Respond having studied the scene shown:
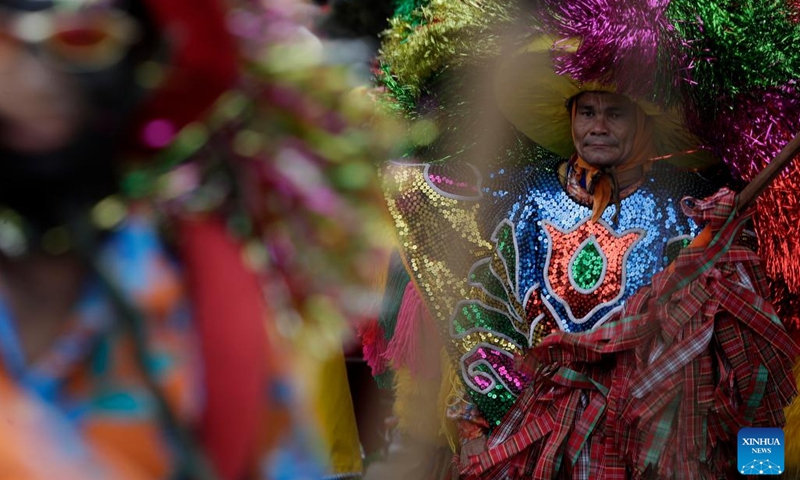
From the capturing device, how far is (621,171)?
296 centimetres

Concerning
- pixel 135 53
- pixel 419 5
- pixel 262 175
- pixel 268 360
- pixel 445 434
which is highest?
pixel 135 53

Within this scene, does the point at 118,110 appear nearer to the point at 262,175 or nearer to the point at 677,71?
the point at 262,175

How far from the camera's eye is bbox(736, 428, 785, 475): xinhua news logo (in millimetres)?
2645

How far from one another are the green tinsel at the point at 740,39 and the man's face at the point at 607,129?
9.9 inches

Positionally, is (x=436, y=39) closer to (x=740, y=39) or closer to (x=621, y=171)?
(x=621, y=171)

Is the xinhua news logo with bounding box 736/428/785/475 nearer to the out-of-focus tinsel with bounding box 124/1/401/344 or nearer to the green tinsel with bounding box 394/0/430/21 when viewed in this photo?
the green tinsel with bounding box 394/0/430/21

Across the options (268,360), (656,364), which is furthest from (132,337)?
(656,364)

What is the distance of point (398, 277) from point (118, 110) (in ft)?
7.92

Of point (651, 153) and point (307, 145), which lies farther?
point (651, 153)

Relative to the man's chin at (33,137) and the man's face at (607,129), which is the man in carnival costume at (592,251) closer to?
the man's face at (607,129)

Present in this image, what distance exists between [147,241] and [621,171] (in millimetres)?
2196

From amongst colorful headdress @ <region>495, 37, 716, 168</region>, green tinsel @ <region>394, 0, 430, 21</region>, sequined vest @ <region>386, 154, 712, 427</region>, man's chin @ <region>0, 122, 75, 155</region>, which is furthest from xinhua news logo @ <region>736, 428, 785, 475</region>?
man's chin @ <region>0, 122, 75, 155</region>

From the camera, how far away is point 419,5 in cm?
320

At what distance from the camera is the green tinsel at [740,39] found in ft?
8.77
